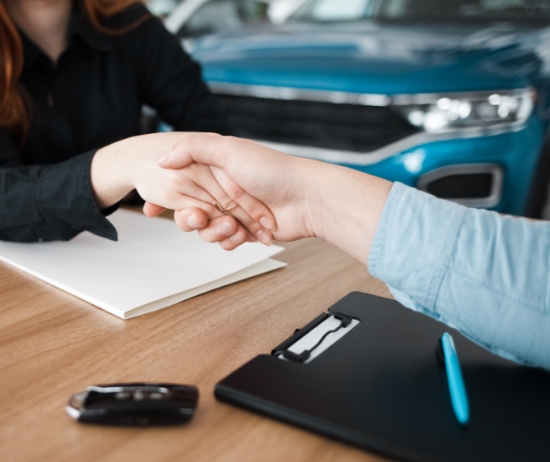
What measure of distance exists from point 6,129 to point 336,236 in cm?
79

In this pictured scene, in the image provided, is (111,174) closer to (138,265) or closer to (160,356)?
(138,265)

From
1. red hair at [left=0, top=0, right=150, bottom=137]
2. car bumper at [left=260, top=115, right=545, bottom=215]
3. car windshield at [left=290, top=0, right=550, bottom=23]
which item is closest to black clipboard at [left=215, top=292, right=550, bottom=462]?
red hair at [left=0, top=0, right=150, bottom=137]

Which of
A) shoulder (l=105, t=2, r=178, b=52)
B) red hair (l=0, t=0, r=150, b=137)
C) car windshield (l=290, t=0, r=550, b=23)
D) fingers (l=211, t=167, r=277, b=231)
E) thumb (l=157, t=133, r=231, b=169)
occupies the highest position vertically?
car windshield (l=290, t=0, r=550, b=23)

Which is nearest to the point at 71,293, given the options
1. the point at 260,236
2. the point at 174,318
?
the point at 174,318

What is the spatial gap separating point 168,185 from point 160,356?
0.29 m

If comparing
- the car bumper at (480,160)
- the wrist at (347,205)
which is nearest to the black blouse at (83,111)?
the wrist at (347,205)

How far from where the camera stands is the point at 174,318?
662mm

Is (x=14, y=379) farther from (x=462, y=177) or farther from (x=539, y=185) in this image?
(x=539, y=185)

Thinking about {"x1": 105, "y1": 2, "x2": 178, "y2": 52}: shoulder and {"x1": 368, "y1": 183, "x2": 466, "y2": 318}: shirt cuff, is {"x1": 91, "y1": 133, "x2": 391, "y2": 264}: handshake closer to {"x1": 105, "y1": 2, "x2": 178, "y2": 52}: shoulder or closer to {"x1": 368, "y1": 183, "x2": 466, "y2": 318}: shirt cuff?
{"x1": 368, "y1": 183, "x2": 466, "y2": 318}: shirt cuff

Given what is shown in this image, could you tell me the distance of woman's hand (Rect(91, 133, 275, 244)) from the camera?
77 centimetres

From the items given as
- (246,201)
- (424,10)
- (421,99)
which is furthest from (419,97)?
(246,201)

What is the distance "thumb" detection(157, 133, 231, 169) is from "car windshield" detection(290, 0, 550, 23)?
1.73 metres

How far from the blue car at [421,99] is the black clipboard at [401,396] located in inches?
47.9

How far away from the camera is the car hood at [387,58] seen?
167cm
